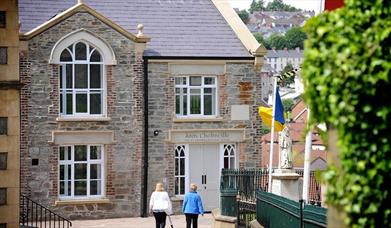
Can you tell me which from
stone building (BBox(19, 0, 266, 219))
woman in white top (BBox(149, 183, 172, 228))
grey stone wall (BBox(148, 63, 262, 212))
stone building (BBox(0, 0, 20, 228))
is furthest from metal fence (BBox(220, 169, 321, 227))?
stone building (BBox(0, 0, 20, 228))

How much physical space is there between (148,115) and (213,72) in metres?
2.79

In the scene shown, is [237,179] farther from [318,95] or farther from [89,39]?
[318,95]

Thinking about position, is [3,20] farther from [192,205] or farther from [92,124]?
[92,124]

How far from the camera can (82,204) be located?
33688 mm

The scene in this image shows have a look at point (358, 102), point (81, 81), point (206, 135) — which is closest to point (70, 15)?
point (81, 81)

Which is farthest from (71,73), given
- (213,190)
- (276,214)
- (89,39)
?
(276,214)

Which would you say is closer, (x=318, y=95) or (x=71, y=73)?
(x=318, y=95)

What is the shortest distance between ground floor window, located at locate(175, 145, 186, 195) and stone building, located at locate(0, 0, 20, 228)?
41.7 ft

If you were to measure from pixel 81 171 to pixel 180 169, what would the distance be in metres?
3.60

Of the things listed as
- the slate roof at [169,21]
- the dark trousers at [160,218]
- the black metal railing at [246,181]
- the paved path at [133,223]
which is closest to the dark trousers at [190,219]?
the dark trousers at [160,218]

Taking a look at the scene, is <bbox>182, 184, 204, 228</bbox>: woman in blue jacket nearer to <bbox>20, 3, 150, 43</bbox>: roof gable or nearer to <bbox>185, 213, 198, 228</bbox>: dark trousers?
<bbox>185, 213, 198, 228</bbox>: dark trousers

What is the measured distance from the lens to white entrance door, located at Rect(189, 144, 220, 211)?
1412 inches

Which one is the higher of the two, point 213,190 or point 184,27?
point 184,27

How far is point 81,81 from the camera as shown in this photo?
34375 millimetres
